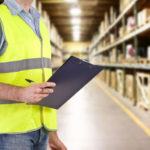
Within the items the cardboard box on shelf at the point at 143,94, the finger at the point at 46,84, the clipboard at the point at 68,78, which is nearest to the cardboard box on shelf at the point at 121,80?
the cardboard box on shelf at the point at 143,94

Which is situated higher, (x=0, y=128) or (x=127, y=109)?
(x=0, y=128)

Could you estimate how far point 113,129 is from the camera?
385 centimetres

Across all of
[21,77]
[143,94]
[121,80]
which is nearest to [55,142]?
[21,77]

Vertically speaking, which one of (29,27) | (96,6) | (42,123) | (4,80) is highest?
(96,6)

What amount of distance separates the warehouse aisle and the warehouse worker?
7.17 feet

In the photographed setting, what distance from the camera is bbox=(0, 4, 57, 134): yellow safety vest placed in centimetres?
96

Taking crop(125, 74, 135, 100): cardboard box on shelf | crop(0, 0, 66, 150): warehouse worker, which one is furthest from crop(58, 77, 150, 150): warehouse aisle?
crop(0, 0, 66, 150): warehouse worker

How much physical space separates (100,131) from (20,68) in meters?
2.99

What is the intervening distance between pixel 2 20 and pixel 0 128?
478 millimetres

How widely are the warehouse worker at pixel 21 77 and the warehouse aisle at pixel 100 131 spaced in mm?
2185

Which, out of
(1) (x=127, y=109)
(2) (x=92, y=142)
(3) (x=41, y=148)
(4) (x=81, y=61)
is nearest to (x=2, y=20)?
(4) (x=81, y=61)

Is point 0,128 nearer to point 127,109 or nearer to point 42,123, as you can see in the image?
point 42,123

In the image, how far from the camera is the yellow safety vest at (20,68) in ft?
3.15

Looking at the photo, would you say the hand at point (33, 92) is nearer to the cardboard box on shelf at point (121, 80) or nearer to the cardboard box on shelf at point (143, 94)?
the cardboard box on shelf at point (143, 94)
